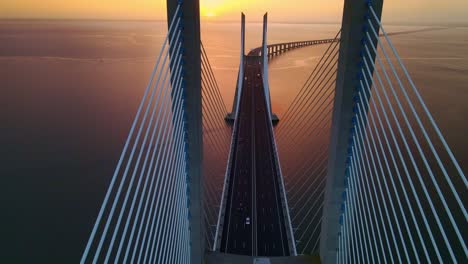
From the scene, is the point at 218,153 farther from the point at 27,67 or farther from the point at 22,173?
the point at 27,67

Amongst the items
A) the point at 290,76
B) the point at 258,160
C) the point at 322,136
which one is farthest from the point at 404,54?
the point at 258,160

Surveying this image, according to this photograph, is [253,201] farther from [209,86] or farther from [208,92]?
[209,86]

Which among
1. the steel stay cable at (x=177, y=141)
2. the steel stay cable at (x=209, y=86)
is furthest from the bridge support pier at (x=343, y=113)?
the steel stay cable at (x=209, y=86)

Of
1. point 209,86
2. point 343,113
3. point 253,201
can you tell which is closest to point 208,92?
point 209,86

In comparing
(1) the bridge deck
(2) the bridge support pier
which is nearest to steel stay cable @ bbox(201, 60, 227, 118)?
(1) the bridge deck

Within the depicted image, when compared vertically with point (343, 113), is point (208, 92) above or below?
above
